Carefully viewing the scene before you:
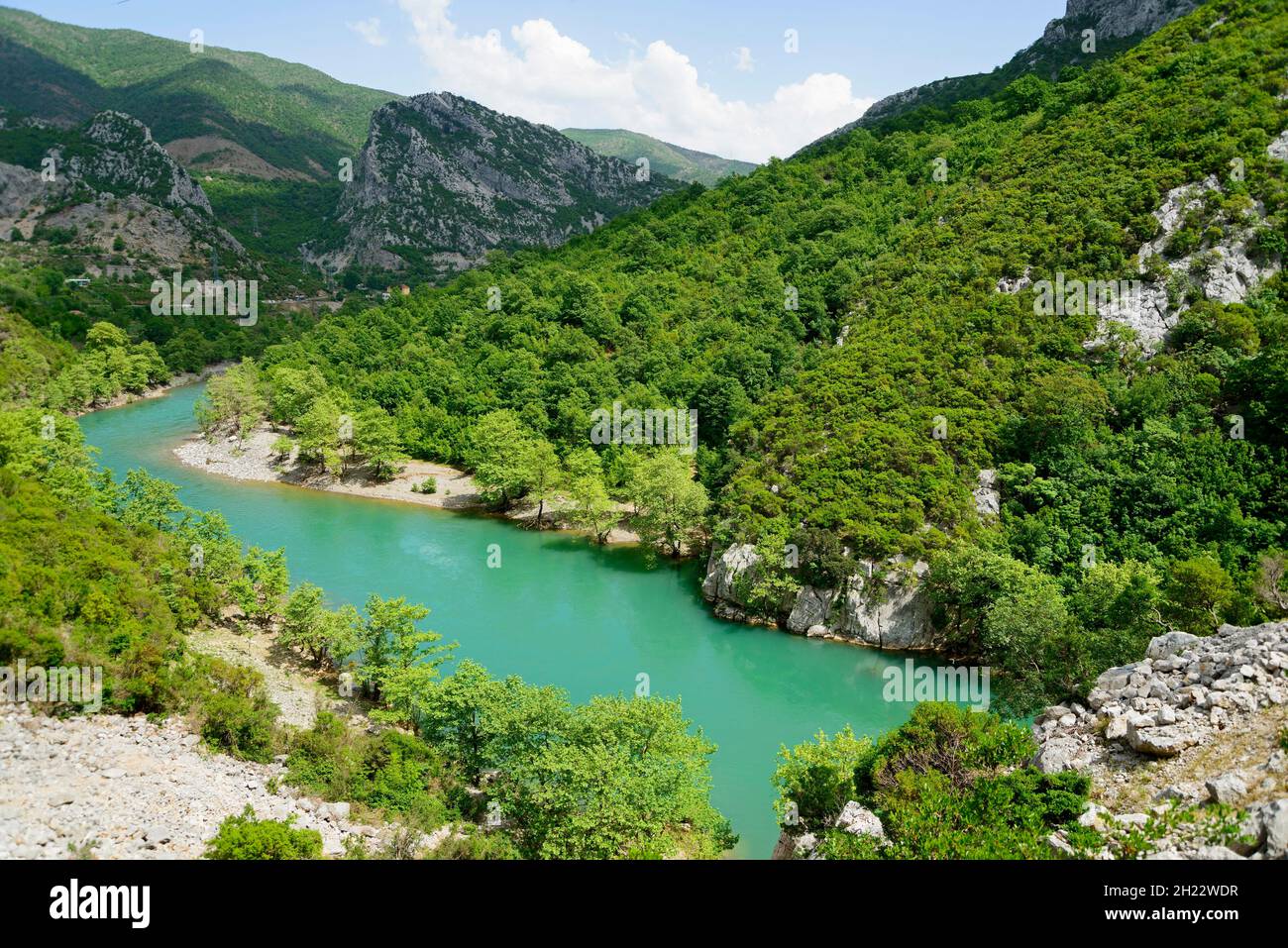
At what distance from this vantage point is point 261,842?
1286cm

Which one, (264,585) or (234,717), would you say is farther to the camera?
(264,585)

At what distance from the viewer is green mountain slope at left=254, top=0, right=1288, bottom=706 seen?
27422 mm

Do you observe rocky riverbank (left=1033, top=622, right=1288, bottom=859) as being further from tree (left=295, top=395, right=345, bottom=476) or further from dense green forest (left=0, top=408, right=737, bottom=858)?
tree (left=295, top=395, right=345, bottom=476)

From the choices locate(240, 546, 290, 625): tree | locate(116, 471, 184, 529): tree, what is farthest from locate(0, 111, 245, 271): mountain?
locate(240, 546, 290, 625): tree

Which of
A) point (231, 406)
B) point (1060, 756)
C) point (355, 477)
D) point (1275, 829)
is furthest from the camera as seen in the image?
point (231, 406)

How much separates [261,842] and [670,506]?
25547 millimetres

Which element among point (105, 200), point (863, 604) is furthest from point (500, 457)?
point (105, 200)

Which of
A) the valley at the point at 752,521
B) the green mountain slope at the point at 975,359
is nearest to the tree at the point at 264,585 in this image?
the valley at the point at 752,521

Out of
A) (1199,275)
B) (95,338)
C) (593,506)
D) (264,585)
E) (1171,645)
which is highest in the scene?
(95,338)

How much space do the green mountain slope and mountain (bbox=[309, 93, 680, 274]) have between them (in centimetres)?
7514

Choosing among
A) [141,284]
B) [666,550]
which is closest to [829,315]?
[666,550]

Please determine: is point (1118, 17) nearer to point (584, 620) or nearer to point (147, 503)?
point (584, 620)
